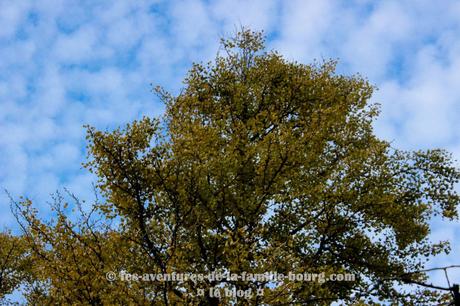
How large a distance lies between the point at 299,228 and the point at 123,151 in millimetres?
5934

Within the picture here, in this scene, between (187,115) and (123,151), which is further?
(187,115)

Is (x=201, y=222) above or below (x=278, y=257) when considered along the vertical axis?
above

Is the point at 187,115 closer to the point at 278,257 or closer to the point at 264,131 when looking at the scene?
the point at 264,131

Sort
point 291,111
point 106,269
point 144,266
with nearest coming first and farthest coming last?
point 106,269 < point 144,266 < point 291,111

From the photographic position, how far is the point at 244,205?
14.1 m

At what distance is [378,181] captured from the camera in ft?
50.2

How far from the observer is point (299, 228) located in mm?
15250

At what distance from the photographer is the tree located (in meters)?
11.6

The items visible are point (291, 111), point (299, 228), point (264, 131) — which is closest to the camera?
point (299, 228)

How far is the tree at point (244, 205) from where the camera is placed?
11562 mm

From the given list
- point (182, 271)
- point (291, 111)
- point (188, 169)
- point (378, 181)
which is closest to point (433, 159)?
point (378, 181)

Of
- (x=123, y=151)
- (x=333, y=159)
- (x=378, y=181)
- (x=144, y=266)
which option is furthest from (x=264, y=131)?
(x=144, y=266)

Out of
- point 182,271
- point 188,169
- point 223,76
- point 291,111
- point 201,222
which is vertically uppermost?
point 223,76

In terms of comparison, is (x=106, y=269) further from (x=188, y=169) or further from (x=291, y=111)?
(x=291, y=111)
